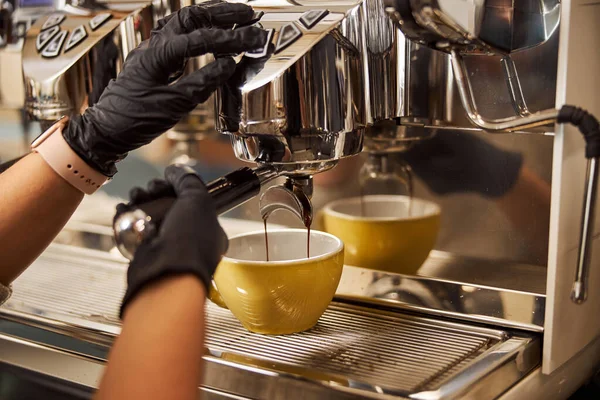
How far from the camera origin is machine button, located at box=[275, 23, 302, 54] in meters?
0.56

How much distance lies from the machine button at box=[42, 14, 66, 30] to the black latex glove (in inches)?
8.8

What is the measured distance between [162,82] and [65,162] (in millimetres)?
127

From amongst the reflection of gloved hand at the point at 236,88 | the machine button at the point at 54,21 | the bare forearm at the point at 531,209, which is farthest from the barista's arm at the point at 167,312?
the machine button at the point at 54,21

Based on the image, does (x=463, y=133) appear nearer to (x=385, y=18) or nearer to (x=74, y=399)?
(x=385, y=18)

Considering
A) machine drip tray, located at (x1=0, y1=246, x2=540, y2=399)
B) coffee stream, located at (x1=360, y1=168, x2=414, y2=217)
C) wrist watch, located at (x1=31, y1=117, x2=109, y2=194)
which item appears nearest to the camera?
machine drip tray, located at (x1=0, y1=246, x2=540, y2=399)

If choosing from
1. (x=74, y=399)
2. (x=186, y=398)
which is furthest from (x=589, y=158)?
(x=74, y=399)

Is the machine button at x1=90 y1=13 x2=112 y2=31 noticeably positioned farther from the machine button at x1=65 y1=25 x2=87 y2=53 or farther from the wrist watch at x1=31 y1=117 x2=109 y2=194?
the wrist watch at x1=31 y1=117 x2=109 y2=194

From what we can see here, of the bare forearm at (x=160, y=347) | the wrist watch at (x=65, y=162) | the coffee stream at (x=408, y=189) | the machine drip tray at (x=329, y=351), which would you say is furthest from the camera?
the coffee stream at (x=408, y=189)

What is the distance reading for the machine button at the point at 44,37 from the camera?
2.66 ft

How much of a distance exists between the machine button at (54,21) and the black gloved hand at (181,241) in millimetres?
388

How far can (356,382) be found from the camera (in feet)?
1.77

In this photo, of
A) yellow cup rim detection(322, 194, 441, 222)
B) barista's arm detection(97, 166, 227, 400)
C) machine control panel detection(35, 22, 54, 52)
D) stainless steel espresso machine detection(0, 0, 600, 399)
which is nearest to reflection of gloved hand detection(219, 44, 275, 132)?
stainless steel espresso machine detection(0, 0, 600, 399)

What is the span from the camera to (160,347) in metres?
0.42

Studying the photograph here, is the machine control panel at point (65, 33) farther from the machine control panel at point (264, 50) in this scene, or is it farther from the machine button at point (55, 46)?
the machine control panel at point (264, 50)
